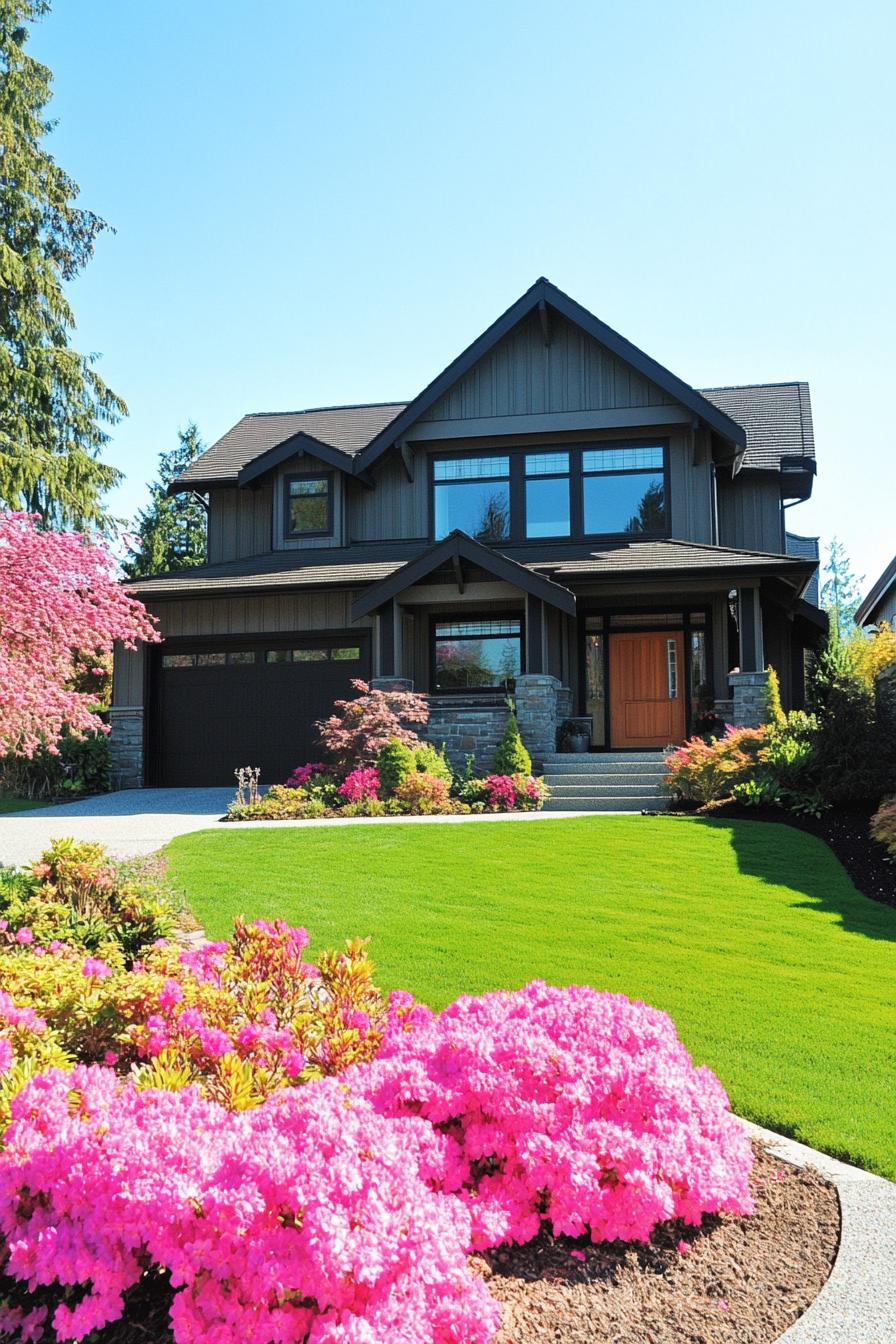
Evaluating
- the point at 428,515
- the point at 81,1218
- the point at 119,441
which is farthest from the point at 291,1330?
the point at 119,441

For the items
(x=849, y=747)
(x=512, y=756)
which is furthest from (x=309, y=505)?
(x=849, y=747)

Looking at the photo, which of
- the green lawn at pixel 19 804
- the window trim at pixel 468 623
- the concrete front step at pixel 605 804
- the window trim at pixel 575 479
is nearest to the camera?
the concrete front step at pixel 605 804

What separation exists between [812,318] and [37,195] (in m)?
17.6

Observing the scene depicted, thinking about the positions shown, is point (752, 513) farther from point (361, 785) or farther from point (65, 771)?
point (65, 771)

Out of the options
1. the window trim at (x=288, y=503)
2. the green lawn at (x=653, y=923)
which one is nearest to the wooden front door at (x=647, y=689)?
the green lawn at (x=653, y=923)

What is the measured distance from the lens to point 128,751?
1662cm

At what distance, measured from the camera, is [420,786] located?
40.8ft

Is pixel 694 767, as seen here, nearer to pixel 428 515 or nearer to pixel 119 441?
pixel 428 515

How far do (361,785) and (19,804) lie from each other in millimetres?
6424

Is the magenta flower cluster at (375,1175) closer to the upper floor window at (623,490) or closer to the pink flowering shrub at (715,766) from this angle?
the pink flowering shrub at (715,766)

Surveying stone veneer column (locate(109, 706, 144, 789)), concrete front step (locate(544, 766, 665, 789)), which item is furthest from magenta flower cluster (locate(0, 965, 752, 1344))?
stone veneer column (locate(109, 706, 144, 789))

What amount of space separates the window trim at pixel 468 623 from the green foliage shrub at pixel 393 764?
3.01 meters

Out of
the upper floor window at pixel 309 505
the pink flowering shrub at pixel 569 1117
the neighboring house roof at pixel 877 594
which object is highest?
the upper floor window at pixel 309 505

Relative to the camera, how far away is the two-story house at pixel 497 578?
15.8 meters
